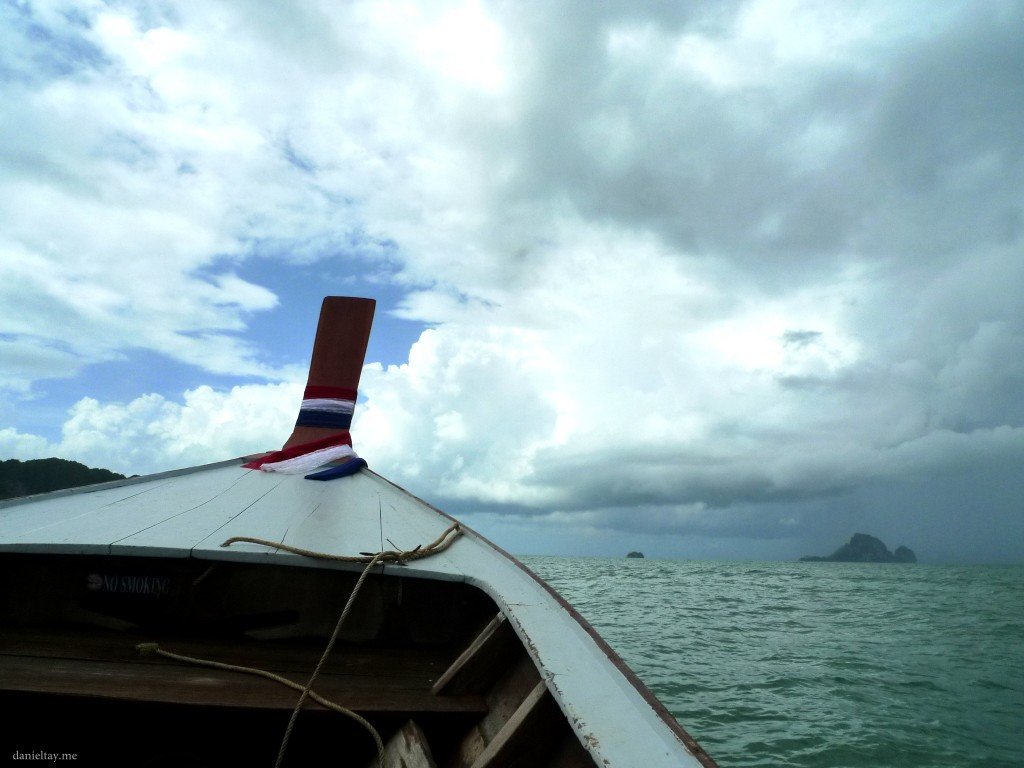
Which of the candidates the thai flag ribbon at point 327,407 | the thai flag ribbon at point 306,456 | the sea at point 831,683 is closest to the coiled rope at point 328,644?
the thai flag ribbon at point 306,456

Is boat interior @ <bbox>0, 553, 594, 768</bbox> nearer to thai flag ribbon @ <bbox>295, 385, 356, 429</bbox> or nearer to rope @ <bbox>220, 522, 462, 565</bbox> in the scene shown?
rope @ <bbox>220, 522, 462, 565</bbox>

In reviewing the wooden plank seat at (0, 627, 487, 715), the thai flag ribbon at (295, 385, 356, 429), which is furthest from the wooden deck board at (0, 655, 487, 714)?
the thai flag ribbon at (295, 385, 356, 429)

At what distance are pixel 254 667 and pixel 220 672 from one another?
15 cm

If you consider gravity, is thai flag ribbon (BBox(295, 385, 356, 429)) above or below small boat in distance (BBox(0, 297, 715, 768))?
above

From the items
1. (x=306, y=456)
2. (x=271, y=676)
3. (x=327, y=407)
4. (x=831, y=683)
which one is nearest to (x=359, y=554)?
(x=271, y=676)

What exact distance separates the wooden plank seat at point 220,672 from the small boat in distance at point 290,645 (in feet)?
0.05

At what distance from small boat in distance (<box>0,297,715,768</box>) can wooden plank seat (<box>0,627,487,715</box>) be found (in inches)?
0.5

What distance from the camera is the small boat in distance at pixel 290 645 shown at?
2035 millimetres

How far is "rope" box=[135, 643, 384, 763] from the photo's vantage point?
2051 mm

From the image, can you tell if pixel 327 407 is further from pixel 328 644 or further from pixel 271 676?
pixel 271 676

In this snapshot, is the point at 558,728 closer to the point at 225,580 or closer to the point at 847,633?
the point at 225,580

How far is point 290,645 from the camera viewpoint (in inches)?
118

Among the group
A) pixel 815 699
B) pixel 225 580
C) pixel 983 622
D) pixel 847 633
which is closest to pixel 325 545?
pixel 225 580

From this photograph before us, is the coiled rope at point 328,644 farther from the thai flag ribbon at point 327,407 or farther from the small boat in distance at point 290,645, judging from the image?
the thai flag ribbon at point 327,407
